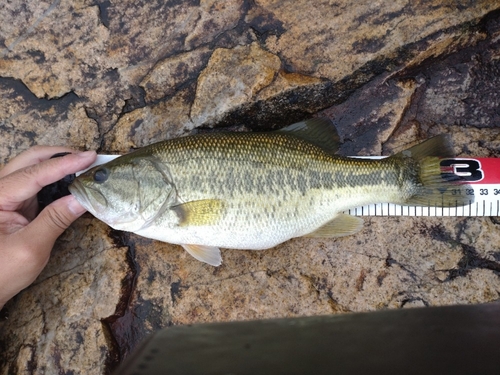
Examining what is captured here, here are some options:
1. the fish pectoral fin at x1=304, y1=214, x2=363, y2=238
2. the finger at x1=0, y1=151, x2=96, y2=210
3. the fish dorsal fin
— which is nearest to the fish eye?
the finger at x1=0, y1=151, x2=96, y2=210

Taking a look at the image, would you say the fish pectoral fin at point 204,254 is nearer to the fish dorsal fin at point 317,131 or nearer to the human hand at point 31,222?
the human hand at point 31,222

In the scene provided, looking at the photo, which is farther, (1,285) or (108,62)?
(108,62)

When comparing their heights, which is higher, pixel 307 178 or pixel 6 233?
pixel 307 178

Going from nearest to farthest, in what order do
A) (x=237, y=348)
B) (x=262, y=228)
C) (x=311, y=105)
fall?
(x=237, y=348) < (x=262, y=228) < (x=311, y=105)

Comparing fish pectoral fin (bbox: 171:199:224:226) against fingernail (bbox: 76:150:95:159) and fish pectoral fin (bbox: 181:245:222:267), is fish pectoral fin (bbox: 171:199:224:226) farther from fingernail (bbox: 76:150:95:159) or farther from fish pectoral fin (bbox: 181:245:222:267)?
fingernail (bbox: 76:150:95:159)

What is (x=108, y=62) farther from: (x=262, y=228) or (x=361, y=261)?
(x=361, y=261)

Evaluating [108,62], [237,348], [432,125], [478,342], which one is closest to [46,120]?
[108,62]

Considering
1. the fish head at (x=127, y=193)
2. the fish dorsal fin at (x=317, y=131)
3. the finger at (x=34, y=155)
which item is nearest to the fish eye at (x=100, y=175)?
the fish head at (x=127, y=193)
